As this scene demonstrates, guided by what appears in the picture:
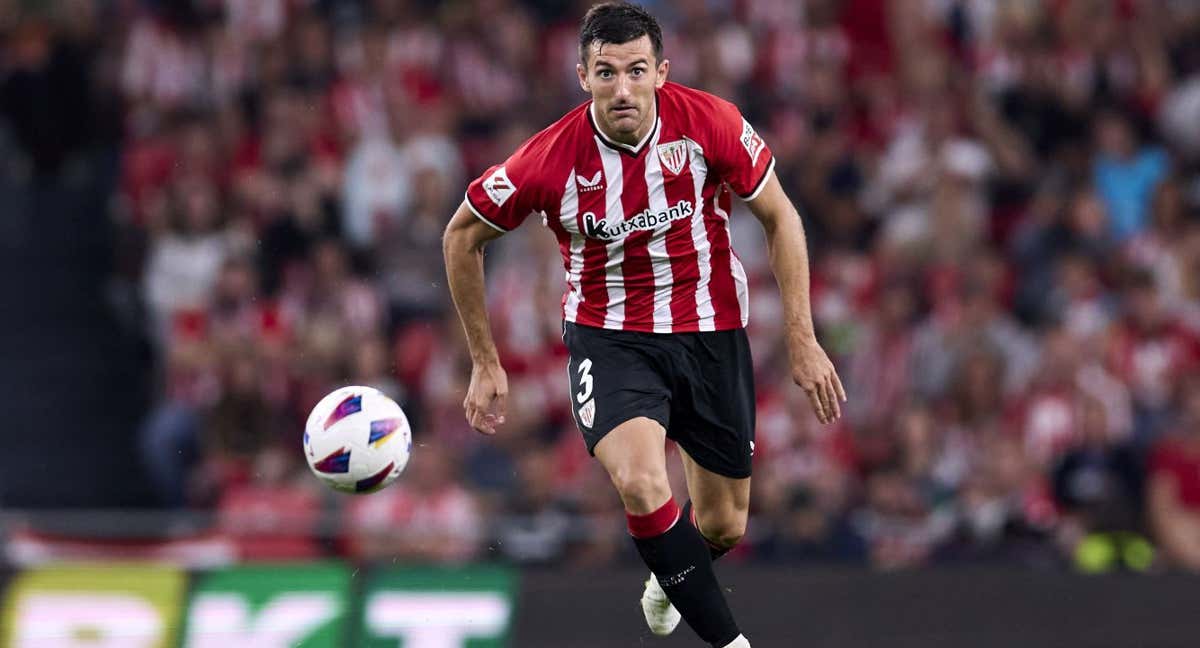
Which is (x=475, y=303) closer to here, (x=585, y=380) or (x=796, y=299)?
(x=585, y=380)

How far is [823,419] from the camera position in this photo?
24.7 ft

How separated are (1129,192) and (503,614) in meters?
6.44

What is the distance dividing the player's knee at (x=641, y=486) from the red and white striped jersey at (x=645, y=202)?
2.32 feet

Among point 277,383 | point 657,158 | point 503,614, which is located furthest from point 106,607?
point 657,158

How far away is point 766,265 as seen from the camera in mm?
14117

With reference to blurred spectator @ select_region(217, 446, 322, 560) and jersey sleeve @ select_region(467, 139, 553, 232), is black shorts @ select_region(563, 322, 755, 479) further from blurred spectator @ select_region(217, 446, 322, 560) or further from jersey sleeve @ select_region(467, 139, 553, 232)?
blurred spectator @ select_region(217, 446, 322, 560)

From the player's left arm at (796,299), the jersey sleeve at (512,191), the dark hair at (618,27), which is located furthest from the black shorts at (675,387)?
the dark hair at (618,27)

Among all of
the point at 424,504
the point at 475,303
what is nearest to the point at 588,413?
the point at 475,303

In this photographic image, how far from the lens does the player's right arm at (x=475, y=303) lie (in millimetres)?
7805

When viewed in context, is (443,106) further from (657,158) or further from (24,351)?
(657,158)

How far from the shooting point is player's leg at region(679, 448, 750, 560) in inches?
325

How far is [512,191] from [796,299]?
1198 mm

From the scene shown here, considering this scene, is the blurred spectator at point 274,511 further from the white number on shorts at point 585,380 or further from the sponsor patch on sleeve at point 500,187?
the sponsor patch on sleeve at point 500,187

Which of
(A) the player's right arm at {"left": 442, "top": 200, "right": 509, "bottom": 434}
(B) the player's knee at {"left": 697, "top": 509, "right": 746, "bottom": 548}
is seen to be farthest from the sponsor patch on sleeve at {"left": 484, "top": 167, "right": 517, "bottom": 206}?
(B) the player's knee at {"left": 697, "top": 509, "right": 746, "bottom": 548}
